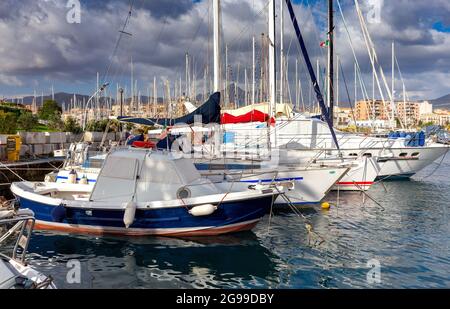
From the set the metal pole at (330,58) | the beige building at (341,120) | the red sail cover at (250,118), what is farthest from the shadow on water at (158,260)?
the beige building at (341,120)

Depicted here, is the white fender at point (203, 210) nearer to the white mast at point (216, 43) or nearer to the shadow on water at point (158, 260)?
the shadow on water at point (158, 260)

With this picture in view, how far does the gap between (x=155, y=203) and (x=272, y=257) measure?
3.64m

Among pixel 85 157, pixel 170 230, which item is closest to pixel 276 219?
pixel 170 230

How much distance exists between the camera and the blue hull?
Answer: 12.0 meters

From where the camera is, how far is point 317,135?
79.7 ft

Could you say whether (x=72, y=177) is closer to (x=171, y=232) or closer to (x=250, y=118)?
(x=171, y=232)

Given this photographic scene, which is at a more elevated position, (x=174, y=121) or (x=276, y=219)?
(x=174, y=121)

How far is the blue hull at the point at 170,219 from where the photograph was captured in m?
12.0

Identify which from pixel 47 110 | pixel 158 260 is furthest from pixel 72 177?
pixel 47 110

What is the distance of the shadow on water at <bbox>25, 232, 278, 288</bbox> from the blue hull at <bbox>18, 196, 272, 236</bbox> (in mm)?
264

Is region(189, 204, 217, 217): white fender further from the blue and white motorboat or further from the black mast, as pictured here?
the black mast
